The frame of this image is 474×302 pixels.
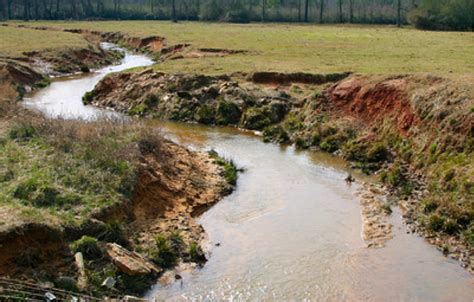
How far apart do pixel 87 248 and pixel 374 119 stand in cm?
1614

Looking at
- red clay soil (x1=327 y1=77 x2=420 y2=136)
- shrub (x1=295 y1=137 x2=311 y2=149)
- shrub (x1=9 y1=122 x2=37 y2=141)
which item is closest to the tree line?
red clay soil (x1=327 y1=77 x2=420 y2=136)

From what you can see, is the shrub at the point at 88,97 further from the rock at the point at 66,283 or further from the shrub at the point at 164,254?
the rock at the point at 66,283

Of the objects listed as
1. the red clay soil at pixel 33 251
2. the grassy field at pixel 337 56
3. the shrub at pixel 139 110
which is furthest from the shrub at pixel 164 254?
the shrub at pixel 139 110

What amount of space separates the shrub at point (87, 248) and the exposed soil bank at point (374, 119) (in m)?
9.17

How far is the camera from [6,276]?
13.2 metres

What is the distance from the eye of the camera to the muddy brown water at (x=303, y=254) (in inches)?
561

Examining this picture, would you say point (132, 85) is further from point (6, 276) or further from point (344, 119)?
point (6, 276)

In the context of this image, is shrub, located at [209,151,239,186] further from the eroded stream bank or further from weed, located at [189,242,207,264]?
weed, located at [189,242,207,264]

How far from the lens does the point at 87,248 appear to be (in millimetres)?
14578

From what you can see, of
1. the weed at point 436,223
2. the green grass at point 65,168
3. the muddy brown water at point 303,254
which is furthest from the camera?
the weed at point 436,223

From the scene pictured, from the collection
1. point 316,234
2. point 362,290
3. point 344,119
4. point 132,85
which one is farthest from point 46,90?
point 362,290

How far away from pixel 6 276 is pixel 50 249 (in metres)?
1.35

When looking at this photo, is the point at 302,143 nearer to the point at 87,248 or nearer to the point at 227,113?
the point at 227,113

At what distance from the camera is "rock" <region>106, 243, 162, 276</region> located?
14258 millimetres
